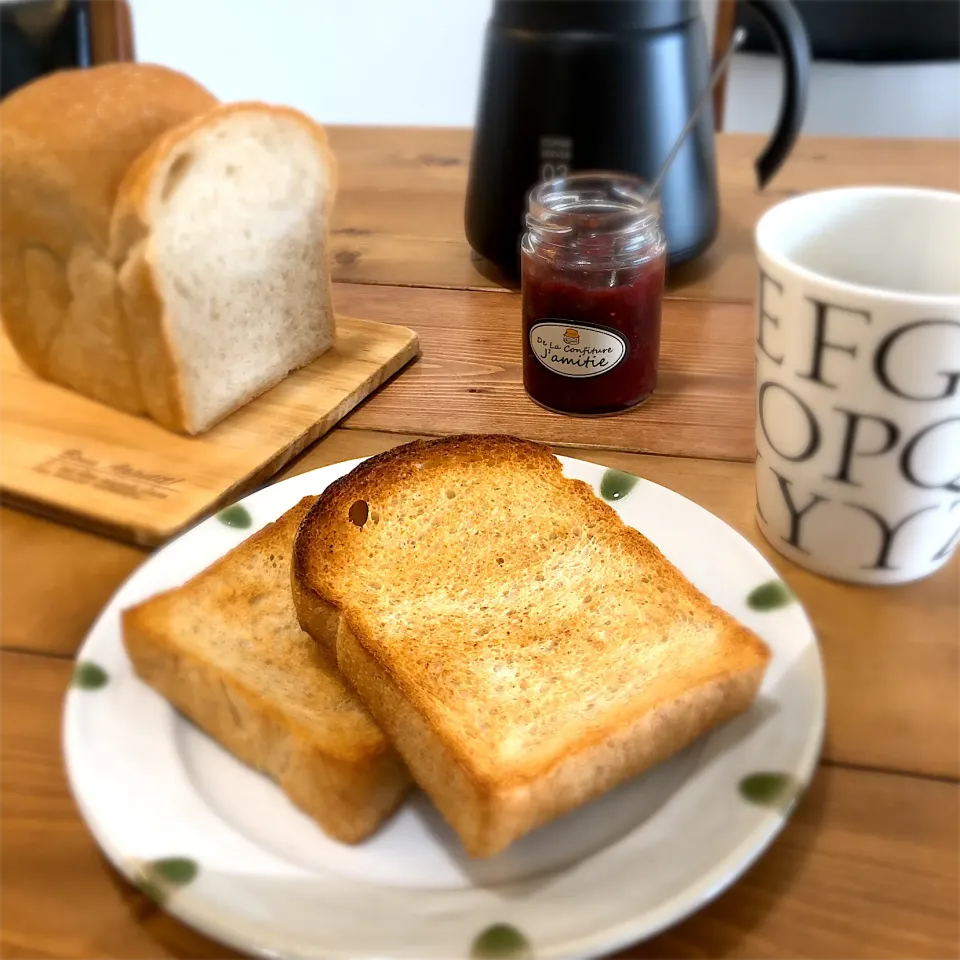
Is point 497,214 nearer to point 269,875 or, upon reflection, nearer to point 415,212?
point 415,212

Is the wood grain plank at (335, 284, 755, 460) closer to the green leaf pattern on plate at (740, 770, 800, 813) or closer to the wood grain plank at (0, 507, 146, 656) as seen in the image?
the wood grain plank at (0, 507, 146, 656)

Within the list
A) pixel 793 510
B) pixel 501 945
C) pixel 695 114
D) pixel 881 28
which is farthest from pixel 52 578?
pixel 881 28

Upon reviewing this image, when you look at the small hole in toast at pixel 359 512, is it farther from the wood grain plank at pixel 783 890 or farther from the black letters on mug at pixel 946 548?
the black letters on mug at pixel 946 548

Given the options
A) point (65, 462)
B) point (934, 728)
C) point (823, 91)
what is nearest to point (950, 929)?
point (934, 728)

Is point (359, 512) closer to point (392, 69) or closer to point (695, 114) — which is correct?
point (695, 114)

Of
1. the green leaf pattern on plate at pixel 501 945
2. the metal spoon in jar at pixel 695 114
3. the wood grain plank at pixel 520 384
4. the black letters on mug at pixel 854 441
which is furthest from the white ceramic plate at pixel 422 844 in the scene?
the metal spoon in jar at pixel 695 114

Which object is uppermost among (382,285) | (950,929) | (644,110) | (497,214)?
(644,110)
